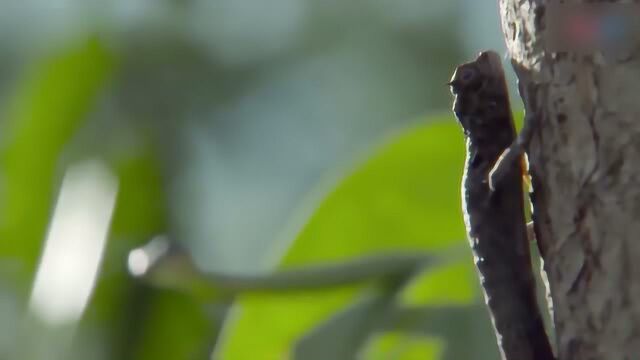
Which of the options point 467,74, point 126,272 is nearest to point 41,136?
point 126,272

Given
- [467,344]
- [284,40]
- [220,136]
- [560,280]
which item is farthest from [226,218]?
[560,280]

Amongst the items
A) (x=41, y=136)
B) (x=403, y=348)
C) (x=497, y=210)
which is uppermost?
(x=497, y=210)

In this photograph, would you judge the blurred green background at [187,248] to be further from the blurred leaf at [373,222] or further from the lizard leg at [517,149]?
the lizard leg at [517,149]

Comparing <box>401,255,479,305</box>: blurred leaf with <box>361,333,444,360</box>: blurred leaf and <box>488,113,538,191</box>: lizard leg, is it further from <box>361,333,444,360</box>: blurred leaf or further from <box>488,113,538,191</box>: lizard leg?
<box>488,113,538,191</box>: lizard leg

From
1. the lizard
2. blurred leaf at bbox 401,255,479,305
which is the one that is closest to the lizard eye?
the lizard

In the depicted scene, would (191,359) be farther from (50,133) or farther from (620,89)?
(620,89)

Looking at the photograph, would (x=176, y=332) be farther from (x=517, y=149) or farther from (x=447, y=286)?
(x=517, y=149)
